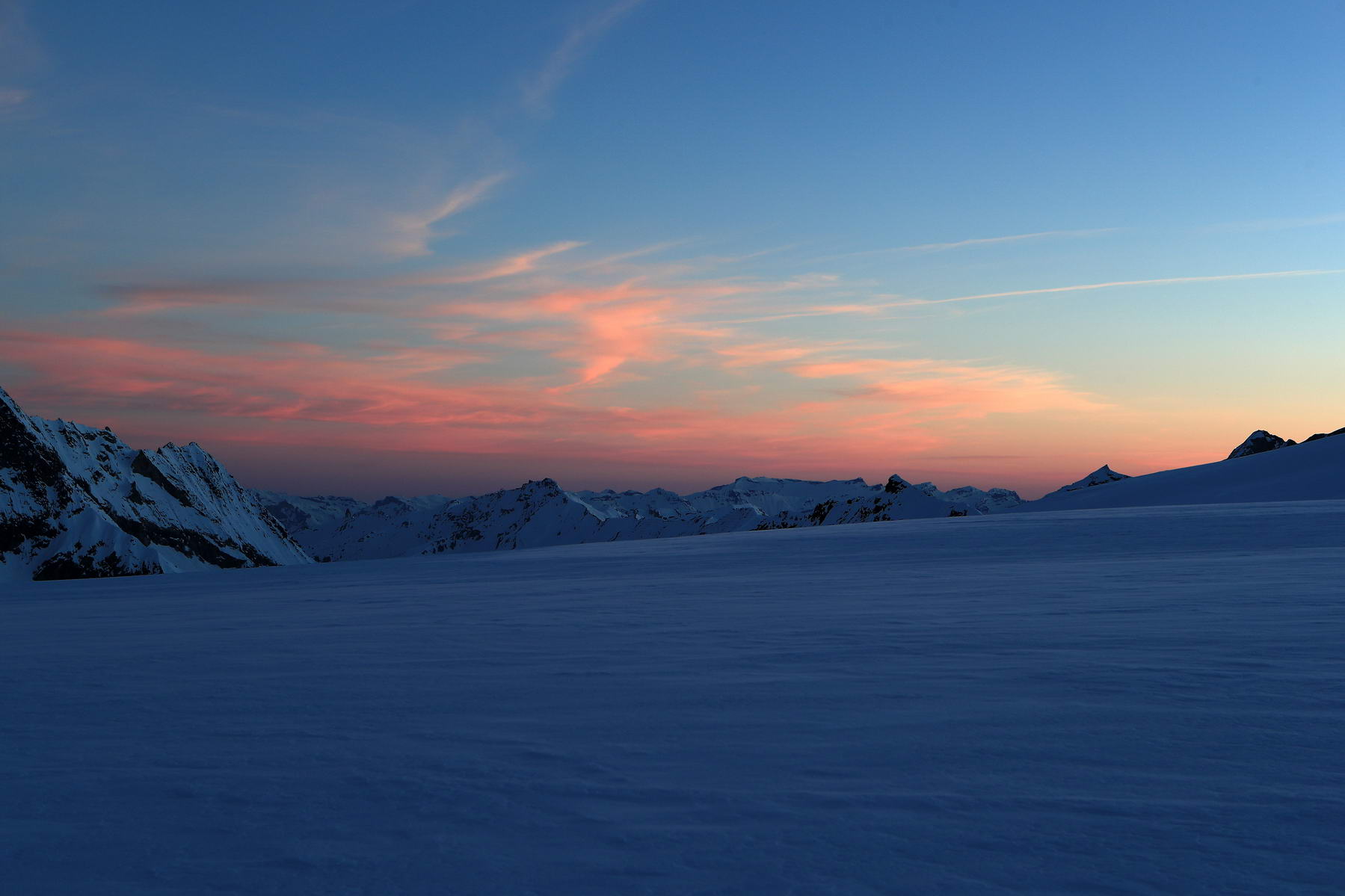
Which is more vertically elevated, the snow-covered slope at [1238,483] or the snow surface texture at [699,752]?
the snow-covered slope at [1238,483]

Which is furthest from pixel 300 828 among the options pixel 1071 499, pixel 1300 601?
pixel 1071 499

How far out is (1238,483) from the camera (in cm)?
3938

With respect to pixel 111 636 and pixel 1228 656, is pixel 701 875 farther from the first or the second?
pixel 111 636

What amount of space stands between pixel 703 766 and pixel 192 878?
174 centimetres

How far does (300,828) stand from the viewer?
294 centimetres

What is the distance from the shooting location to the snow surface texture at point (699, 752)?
262cm

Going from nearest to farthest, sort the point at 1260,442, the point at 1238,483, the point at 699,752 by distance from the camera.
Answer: the point at 699,752, the point at 1238,483, the point at 1260,442

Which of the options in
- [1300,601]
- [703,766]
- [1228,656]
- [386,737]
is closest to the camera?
[703,766]

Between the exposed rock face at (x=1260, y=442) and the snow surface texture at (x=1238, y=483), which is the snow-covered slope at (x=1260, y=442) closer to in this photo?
the exposed rock face at (x=1260, y=442)

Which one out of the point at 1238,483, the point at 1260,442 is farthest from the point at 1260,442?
the point at 1238,483

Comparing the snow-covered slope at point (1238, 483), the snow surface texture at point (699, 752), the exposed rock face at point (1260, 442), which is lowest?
the snow surface texture at point (699, 752)

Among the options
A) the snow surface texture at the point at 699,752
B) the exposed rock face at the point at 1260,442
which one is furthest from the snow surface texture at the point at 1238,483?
the exposed rock face at the point at 1260,442

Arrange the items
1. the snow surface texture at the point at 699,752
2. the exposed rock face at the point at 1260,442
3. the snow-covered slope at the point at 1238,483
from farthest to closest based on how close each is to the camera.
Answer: the exposed rock face at the point at 1260,442, the snow-covered slope at the point at 1238,483, the snow surface texture at the point at 699,752

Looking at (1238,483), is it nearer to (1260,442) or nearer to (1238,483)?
(1238,483)
